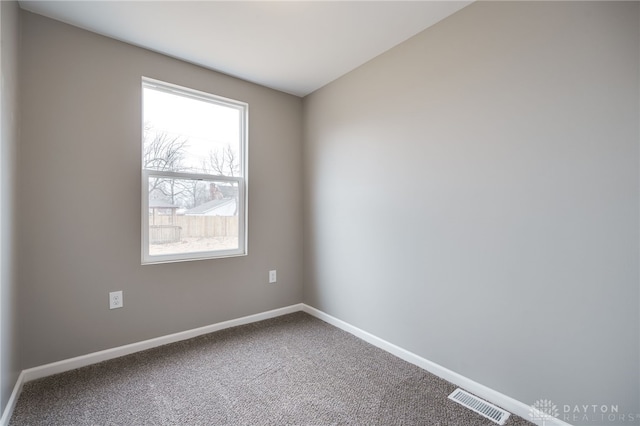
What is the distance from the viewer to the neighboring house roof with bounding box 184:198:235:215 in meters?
2.60

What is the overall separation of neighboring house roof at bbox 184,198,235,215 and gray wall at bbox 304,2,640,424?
1.25 metres

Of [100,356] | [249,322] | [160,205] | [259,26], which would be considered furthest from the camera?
[249,322]

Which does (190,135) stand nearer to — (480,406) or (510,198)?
(510,198)

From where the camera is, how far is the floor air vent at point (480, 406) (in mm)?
1585

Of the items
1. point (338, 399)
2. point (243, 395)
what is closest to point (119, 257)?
point (243, 395)

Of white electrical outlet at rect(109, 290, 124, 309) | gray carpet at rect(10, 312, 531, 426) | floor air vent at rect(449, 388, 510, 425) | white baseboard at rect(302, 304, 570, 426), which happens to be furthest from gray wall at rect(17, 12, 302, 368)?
floor air vent at rect(449, 388, 510, 425)

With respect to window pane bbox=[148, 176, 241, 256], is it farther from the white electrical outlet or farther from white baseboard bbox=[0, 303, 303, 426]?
white baseboard bbox=[0, 303, 303, 426]

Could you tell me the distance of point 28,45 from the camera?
188 cm

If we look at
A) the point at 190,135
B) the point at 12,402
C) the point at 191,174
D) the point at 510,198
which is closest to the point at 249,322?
the point at 191,174

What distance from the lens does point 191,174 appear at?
8.43ft

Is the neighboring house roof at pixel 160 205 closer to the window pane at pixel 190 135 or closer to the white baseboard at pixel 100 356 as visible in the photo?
the window pane at pixel 190 135

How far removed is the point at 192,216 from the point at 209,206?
0.58 ft

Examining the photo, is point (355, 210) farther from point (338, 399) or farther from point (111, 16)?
point (111, 16)

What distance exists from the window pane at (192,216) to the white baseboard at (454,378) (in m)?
1.40
